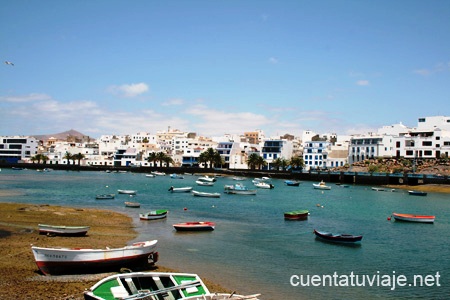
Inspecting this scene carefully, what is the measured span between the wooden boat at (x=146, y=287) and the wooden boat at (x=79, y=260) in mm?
5912

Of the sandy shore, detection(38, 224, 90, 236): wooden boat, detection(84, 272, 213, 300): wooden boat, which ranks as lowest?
the sandy shore

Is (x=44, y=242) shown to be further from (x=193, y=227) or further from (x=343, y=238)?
(x=343, y=238)

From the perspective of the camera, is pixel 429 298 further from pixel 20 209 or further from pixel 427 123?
pixel 427 123

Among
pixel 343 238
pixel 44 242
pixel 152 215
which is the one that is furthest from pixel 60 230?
pixel 343 238

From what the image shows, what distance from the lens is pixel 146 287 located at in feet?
55.3

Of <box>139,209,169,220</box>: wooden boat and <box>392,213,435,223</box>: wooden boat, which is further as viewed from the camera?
<box>392,213,435,223</box>: wooden boat

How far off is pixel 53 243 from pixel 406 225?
3462 centimetres

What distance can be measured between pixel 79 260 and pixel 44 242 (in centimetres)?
868

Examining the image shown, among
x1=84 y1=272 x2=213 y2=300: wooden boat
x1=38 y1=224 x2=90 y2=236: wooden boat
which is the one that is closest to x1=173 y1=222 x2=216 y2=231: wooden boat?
x1=38 y1=224 x2=90 y2=236: wooden boat

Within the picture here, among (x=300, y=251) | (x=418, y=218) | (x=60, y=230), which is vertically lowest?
(x=300, y=251)

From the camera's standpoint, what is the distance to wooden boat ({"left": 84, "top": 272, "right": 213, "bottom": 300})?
1588 cm

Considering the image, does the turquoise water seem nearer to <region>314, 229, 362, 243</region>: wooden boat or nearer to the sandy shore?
<region>314, 229, 362, 243</region>: wooden boat

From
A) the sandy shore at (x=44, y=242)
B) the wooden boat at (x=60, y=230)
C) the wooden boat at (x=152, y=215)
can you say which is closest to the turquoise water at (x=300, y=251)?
the wooden boat at (x=152, y=215)

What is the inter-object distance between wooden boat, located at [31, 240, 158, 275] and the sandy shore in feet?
1.26
